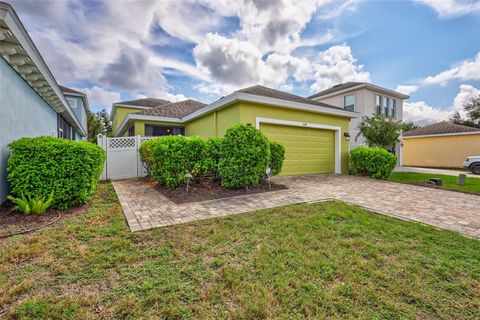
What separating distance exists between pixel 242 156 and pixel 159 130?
8111 mm

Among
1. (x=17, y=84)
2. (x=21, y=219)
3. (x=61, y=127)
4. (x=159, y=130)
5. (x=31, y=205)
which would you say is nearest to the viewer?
(x=21, y=219)

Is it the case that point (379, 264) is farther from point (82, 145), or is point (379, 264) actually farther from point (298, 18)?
point (298, 18)

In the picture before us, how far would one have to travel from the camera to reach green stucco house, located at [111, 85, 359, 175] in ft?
26.2

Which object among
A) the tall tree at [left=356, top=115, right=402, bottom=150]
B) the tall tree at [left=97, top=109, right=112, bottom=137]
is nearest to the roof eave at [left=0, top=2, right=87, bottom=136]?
the tall tree at [left=356, top=115, right=402, bottom=150]

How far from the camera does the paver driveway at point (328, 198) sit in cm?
386

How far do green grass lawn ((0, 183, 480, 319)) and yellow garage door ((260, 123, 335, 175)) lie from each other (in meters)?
5.56

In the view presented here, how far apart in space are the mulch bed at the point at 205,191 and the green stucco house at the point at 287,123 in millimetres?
2594

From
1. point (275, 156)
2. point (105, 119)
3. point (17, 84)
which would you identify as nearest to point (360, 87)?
point (275, 156)

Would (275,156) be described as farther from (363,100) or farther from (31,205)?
(363,100)

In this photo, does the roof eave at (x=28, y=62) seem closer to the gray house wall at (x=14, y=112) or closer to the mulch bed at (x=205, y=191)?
the gray house wall at (x=14, y=112)

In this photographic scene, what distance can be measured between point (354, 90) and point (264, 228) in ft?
55.1

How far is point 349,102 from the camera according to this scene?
55.4ft

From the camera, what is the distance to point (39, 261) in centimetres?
241

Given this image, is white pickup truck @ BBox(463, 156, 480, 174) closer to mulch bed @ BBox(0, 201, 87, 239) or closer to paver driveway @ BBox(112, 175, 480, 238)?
paver driveway @ BBox(112, 175, 480, 238)
